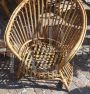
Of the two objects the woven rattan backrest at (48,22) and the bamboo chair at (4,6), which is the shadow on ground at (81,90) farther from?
the bamboo chair at (4,6)

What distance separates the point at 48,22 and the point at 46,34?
7.3 inches

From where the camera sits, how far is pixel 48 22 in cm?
439

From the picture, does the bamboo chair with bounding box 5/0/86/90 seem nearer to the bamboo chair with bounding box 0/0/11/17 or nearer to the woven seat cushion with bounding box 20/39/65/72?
the woven seat cushion with bounding box 20/39/65/72

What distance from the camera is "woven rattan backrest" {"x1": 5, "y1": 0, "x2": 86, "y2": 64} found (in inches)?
161

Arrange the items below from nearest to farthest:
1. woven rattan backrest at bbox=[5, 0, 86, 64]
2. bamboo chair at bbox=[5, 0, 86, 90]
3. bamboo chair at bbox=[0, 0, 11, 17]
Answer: bamboo chair at bbox=[5, 0, 86, 90], woven rattan backrest at bbox=[5, 0, 86, 64], bamboo chair at bbox=[0, 0, 11, 17]

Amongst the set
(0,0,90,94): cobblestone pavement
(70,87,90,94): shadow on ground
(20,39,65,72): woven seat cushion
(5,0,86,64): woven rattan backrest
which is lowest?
(70,87,90,94): shadow on ground

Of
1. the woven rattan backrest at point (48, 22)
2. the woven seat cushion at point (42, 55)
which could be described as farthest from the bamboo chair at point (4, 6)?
the woven seat cushion at point (42, 55)

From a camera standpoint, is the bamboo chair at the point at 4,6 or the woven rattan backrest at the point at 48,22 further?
the bamboo chair at the point at 4,6

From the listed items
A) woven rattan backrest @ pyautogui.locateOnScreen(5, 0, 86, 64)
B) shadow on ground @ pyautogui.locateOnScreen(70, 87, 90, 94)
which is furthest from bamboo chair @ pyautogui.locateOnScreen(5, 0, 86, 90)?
shadow on ground @ pyautogui.locateOnScreen(70, 87, 90, 94)

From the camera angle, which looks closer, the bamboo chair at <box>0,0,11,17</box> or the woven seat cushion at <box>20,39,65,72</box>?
the woven seat cushion at <box>20,39,65,72</box>

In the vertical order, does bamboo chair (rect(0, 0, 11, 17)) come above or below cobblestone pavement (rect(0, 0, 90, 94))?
above

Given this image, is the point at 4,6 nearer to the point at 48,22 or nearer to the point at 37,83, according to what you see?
the point at 48,22

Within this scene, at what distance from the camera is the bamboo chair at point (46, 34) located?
397cm

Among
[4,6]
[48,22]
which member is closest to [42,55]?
[48,22]
